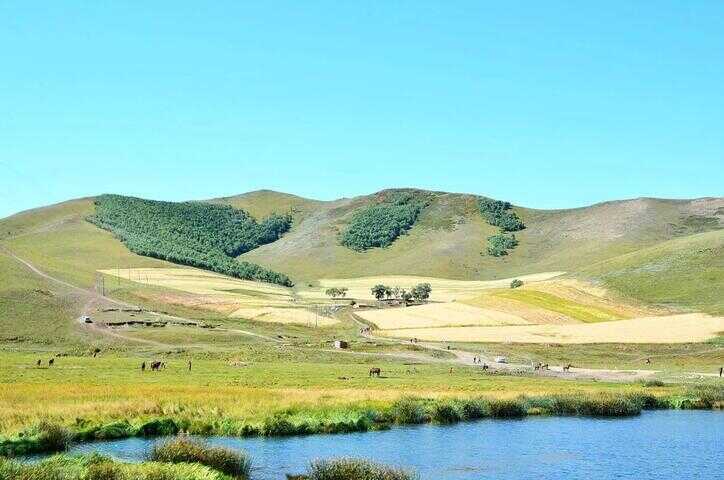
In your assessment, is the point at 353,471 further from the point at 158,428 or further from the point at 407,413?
the point at 407,413

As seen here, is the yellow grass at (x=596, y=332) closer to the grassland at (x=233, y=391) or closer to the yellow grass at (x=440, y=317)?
the yellow grass at (x=440, y=317)

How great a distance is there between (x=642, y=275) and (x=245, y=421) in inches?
5978

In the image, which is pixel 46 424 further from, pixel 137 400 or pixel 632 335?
pixel 632 335

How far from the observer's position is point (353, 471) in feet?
103

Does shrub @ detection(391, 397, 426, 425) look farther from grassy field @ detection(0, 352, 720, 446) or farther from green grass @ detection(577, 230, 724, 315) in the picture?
green grass @ detection(577, 230, 724, 315)

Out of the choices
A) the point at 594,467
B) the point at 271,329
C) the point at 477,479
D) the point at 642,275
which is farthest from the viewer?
the point at 642,275

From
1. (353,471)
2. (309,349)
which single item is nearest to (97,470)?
(353,471)

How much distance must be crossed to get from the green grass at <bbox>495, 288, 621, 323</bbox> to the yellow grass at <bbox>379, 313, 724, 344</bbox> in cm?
1180

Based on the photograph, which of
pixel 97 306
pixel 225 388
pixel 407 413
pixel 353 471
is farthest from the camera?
pixel 97 306

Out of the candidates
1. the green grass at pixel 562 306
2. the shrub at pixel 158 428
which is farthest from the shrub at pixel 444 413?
the green grass at pixel 562 306

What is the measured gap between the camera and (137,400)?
50.2 metres

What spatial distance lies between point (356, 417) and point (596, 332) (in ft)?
270

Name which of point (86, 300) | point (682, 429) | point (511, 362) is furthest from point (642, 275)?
point (682, 429)

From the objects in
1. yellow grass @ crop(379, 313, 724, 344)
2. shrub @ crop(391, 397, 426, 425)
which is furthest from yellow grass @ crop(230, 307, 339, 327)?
shrub @ crop(391, 397, 426, 425)
